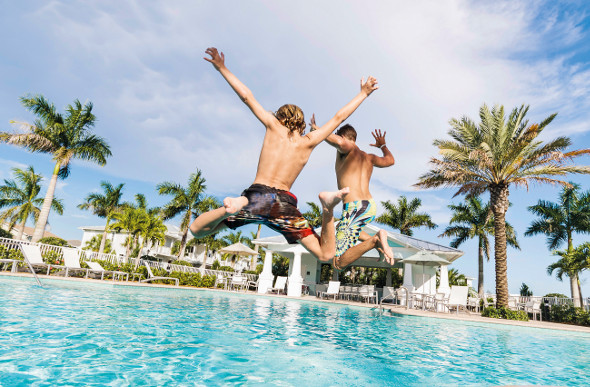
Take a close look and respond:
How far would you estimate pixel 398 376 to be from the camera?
14.9 feet

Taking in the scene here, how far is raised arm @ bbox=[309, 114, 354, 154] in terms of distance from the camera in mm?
3832

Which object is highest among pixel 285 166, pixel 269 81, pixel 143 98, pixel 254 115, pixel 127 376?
pixel 143 98

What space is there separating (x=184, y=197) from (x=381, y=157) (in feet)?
101

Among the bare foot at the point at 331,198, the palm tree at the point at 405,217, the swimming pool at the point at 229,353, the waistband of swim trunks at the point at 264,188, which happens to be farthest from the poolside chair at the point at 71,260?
the palm tree at the point at 405,217

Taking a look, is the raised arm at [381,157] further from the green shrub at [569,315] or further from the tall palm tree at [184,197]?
the tall palm tree at [184,197]

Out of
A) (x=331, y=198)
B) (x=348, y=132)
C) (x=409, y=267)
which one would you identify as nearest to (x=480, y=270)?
(x=409, y=267)

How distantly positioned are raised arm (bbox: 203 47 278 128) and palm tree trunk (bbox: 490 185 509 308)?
54.7 feet

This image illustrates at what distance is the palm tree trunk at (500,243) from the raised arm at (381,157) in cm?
1472

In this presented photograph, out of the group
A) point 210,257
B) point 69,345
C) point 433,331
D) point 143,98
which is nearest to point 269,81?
point 69,345

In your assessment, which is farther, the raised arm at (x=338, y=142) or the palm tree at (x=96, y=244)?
the palm tree at (x=96, y=244)

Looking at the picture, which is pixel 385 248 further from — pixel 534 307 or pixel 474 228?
pixel 474 228

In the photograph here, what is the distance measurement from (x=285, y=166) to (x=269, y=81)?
4.22 meters

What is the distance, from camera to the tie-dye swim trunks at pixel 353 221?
159 inches

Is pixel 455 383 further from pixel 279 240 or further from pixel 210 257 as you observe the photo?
pixel 210 257
